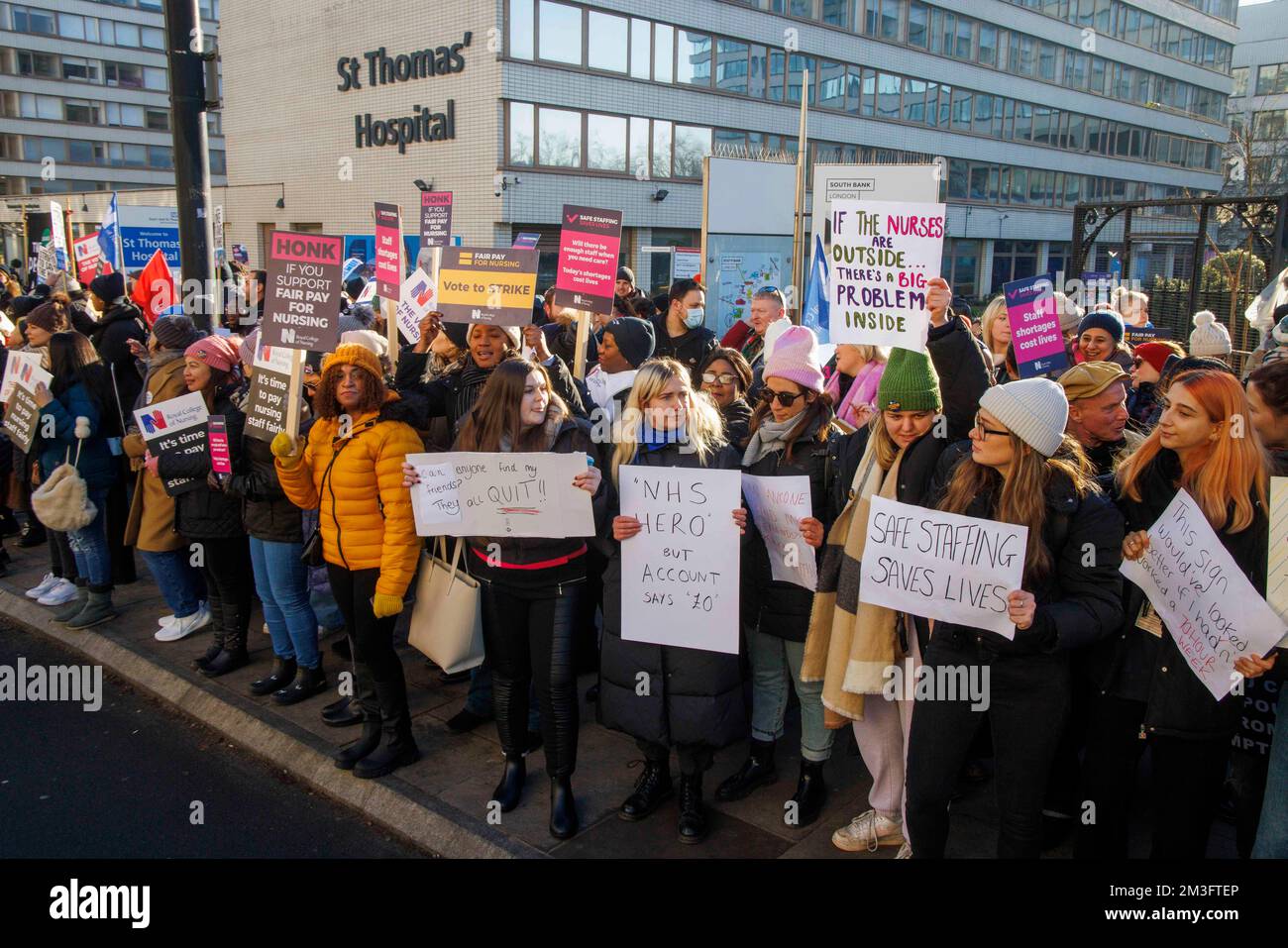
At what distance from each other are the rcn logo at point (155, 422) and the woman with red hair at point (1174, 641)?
501 cm

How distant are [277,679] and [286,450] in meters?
1.52

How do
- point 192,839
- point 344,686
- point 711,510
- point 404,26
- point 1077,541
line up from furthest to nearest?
point 404,26 < point 344,686 < point 192,839 < point 711,510 < point 1077,541

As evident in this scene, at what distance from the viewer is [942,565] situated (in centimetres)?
315

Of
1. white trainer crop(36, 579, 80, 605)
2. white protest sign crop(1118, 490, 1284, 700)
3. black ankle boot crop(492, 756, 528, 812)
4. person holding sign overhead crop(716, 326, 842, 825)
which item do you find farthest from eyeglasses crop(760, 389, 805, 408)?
white trainer crop(36, 579, 80, 605)

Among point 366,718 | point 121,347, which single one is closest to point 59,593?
point 121,347

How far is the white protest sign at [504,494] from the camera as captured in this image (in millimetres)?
3977

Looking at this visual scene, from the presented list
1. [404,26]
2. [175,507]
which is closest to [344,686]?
[175,507]

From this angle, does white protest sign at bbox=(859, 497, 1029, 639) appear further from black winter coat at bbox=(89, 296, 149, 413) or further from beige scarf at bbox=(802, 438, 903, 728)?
black winter coat at bbox=(89, 296, 149, 413)

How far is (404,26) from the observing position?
28.4m

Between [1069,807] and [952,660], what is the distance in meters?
1.38

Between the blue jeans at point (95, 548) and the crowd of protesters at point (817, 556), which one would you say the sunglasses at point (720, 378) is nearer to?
the crowd of protesters at point (817, 556)

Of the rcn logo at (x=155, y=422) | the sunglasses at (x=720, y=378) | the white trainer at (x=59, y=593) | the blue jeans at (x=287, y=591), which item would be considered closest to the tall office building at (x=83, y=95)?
the white trainer at (x=59, y=593)

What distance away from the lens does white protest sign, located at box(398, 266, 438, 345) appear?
25.7ft
